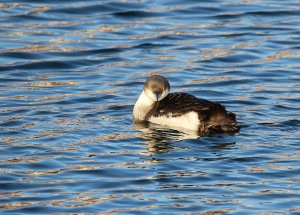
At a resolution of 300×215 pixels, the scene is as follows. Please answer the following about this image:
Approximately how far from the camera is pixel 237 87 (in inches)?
631

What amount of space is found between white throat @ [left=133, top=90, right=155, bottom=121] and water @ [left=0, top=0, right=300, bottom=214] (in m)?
0.20

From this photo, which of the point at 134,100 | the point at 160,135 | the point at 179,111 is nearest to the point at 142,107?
the point at 179,111

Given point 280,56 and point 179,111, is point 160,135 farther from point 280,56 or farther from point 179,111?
point 280,56

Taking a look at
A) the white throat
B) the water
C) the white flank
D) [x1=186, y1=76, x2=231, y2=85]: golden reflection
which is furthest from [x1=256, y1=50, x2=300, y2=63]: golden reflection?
the white flank

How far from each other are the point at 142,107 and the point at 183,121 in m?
0.85

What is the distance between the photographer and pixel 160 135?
529 inches

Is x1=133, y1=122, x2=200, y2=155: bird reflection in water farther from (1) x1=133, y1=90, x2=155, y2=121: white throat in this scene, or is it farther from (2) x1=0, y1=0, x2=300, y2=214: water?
(1) x1=133, y1=90, x2=155, y2=121: white throat

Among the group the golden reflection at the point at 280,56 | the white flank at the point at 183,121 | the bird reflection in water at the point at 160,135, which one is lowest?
the bird reflection in water at the point at 160,135

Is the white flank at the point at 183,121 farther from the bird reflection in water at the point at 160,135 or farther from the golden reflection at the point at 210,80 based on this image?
the golden reflection at the point at 210,80

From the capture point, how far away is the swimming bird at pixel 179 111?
43.7 feet

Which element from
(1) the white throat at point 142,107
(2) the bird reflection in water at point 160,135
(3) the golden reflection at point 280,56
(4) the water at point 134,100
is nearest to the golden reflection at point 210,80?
(4) the water at point 134,100

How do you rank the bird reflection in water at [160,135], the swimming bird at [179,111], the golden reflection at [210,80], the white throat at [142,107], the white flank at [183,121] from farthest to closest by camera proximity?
the golden reflection at [210,80] < the white throat at [142,107] < the white flank at [183,121] < the swimming bird at [179,111] < the bird reflection in water at [160,135]

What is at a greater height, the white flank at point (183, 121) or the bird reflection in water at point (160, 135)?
the white flank at point (183, 121)

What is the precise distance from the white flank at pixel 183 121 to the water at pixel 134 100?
166 millimetres
